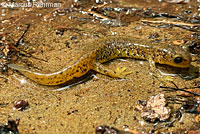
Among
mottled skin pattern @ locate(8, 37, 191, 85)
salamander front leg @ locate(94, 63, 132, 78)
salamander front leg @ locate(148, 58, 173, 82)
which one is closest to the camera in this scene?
mottled skin pattern @ locate(8, 37, 191, 85)

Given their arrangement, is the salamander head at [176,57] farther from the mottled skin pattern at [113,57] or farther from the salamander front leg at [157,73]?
the salamander front leg at [157,73]

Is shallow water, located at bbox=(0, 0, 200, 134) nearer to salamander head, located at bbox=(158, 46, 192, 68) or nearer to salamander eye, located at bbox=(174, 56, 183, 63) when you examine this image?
salamander head, located at bbox=(158, 46, 192, 68)

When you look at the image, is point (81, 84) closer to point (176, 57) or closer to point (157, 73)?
point (157, 73)

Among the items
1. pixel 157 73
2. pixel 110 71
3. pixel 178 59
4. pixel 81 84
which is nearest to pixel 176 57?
pixel 178 59

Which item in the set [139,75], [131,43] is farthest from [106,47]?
[139,75]

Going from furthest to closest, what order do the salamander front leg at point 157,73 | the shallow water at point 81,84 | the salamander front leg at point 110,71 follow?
the salamander front leg at point 110,71, the salamander front leg at point 157,73, the shallow water at point 81,84

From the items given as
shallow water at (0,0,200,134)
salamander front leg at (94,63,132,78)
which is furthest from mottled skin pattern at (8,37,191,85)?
shallow water at (0,0,200,134)

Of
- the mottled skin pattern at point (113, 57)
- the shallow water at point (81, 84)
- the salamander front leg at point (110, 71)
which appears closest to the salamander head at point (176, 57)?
the mottled skin pattern at point (113, 57)
